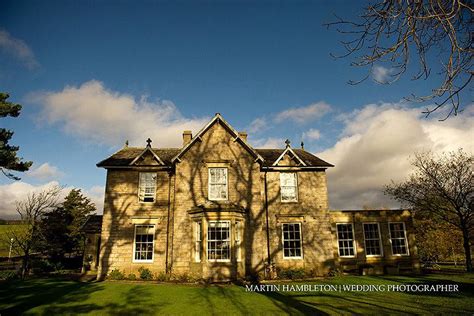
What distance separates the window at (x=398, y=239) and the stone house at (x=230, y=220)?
8 cm

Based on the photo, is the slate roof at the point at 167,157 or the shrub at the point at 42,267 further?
the shrub at the point at 42,267

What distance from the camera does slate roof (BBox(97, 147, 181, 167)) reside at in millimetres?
21548

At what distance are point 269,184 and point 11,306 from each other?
54.1 feet

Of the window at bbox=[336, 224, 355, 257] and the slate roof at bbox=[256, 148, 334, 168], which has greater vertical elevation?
the slate roof at bbox=[256, 148, 334, 168]

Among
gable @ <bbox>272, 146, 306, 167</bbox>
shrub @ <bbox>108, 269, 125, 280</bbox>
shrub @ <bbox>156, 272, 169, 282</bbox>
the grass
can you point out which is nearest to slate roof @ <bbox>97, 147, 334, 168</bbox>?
gable @ <bbox>272, 146, 306, 167</bbox>

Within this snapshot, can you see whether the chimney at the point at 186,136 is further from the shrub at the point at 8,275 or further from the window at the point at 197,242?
the shrub at the point at 8,275

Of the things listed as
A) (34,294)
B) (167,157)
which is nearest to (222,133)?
(167,157)

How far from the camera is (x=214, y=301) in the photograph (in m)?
12.4

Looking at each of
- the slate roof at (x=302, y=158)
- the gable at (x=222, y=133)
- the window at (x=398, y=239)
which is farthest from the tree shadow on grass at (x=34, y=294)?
the window at (x=398, y=239)

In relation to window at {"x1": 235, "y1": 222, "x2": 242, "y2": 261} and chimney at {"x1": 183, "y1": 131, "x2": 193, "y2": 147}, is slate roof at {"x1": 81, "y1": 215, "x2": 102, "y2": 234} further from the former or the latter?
window at {"x1": 235, "y1": 222, "x2": 242, "y2": 261}

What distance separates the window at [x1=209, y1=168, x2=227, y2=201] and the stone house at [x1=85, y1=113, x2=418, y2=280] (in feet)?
0.24

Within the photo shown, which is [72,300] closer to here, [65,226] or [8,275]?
[8,275]

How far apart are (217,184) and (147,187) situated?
17.9 feet

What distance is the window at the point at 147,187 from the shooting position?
835 inches
